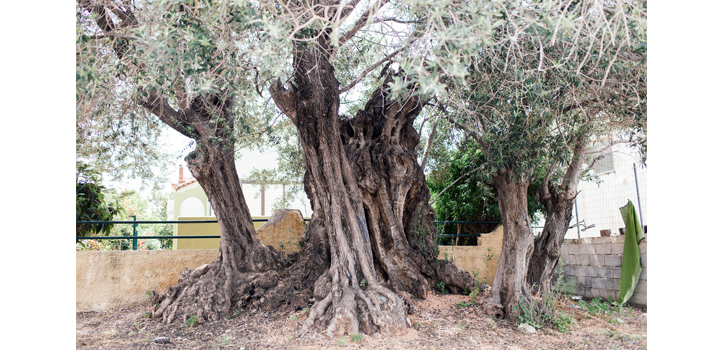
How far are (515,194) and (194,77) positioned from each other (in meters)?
4.71

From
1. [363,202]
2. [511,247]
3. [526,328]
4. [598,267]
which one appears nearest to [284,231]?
[363,202]

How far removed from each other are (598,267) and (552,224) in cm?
172

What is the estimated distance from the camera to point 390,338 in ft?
17.0

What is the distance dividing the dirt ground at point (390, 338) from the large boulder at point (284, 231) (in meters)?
1.98

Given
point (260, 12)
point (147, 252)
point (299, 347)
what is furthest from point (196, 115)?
point (299, 347)

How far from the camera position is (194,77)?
144 inches

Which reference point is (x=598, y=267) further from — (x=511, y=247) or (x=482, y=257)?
(x=511, y=247)

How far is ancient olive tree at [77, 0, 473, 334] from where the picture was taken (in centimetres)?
525

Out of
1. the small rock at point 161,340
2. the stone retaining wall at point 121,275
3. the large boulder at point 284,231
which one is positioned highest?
the large boulder at point 284,231

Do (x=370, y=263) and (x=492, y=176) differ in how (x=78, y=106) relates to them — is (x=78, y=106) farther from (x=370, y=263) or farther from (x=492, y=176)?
(x=492, y=176)

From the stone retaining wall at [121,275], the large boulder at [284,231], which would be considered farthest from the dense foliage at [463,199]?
the stone retaining wall at [121,275]

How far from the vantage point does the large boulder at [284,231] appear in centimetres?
821

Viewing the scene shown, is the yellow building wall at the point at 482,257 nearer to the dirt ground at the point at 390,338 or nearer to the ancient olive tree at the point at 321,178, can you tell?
the ancient olive tree at the point at 321,178

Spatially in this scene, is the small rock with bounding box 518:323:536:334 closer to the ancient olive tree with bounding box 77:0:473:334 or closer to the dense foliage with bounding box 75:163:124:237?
the ancient olive tree with bounding box 77:0:473:334
